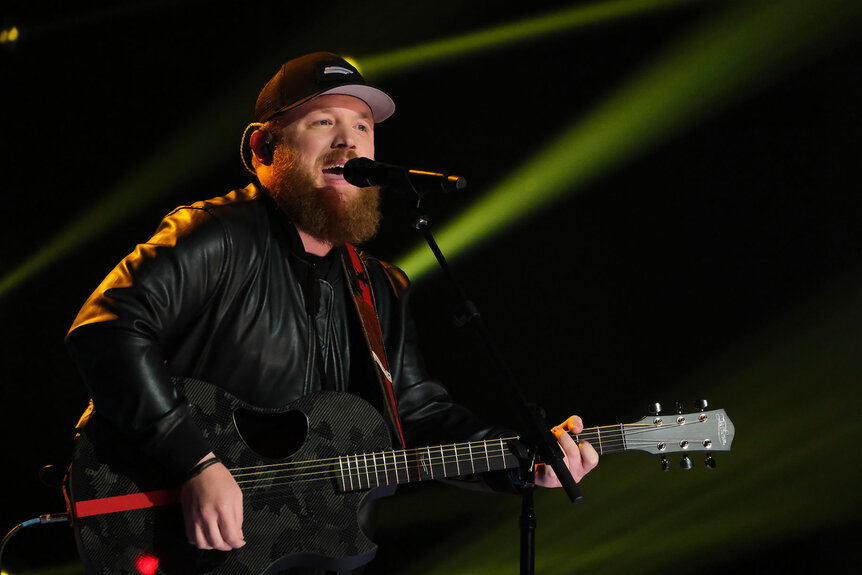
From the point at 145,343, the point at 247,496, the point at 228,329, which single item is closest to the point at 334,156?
the point at 228,329

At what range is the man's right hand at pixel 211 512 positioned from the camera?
6.99 feet

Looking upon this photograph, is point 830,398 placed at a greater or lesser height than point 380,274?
lesser

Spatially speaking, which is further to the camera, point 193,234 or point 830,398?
point 830,398

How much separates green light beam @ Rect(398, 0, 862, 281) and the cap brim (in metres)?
0.99

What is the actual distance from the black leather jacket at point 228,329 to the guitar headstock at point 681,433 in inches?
19.2

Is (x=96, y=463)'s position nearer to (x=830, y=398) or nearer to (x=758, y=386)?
(x=758, y=386)

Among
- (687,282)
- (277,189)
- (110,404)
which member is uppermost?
(277,189)

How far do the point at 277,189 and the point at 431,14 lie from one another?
166cm

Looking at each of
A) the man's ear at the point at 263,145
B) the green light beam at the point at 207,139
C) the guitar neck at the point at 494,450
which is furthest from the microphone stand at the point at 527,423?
the green light beam at the point at 207,139

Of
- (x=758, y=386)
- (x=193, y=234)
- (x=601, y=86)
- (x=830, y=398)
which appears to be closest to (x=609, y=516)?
(x=758, y=386)

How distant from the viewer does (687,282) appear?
153 inches

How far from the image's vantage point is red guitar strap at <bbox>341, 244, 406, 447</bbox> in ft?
8.98

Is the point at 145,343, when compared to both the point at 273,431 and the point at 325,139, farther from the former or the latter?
the point at 325,139

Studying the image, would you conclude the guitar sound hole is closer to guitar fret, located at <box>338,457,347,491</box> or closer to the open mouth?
guitar fret, located at <box>338,457,347,491</box>
